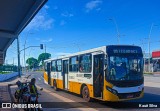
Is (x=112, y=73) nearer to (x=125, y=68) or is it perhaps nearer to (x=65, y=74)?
(x=125, y=68)

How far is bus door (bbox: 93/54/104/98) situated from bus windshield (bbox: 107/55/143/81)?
2.42 ft

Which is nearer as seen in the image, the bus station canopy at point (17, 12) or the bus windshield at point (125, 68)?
the bus station canopy at point (17, 12)

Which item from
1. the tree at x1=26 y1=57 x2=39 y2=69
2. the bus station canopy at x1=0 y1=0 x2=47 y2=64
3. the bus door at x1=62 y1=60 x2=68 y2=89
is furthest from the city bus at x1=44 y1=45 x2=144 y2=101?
the tree at x1=26 y1=57 x2=39 y2=69

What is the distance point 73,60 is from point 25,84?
187 inches

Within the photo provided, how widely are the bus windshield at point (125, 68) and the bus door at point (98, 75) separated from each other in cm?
74

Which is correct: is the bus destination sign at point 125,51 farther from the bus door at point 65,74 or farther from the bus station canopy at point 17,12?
the bus door at point 65,74

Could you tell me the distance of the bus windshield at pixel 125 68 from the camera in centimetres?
1262

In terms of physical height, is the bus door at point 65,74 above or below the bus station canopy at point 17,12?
below

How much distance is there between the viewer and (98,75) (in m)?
13.7

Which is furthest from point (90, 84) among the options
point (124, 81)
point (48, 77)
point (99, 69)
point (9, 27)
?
Answer: point (48, 77)

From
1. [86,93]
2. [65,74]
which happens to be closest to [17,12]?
[86,93]

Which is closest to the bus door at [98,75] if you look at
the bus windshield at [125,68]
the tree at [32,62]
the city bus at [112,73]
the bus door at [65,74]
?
the city bus at [112,73]

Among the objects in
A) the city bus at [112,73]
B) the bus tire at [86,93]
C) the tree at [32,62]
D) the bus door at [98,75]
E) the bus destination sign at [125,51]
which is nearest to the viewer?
the city bus at [112,73]

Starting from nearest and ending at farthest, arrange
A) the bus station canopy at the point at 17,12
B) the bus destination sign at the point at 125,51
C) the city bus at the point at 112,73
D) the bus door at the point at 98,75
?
the bus station canopy at the point at 17,12 → the city bus at the point at 112,73 → the bus destination sign at the point at 125,51 → the bus door at the point at 98,75
